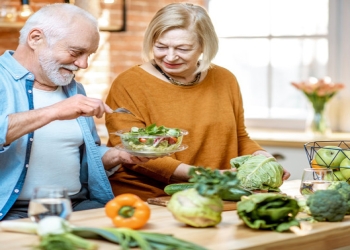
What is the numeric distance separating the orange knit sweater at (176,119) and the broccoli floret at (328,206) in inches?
34.0

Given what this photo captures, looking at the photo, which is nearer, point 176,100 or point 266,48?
point 176,100

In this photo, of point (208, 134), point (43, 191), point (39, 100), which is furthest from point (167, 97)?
point (43, 191)

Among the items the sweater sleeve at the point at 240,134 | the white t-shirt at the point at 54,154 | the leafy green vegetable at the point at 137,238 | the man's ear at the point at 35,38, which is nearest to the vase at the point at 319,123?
the sweater sleeve at the point at 240,134

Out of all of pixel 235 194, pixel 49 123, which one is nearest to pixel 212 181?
pixel 235 194

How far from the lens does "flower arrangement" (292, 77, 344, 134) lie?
498 cm

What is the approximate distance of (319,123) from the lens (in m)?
4.99

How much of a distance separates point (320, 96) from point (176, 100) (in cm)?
201

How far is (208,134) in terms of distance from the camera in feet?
10.8

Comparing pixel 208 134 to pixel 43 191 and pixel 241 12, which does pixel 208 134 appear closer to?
pixel 43 191

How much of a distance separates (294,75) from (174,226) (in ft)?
11.4

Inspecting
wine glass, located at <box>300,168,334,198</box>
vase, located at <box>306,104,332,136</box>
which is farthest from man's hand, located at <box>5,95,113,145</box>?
vase, located at <box>306,104,332,136</box>

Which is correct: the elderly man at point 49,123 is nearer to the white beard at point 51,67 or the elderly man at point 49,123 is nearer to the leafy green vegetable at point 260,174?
the white beard at point 51,67

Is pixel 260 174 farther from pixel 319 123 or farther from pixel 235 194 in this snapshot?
pixel 319 123

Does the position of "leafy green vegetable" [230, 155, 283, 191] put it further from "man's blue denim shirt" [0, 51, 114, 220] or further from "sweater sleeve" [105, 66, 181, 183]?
"man's blue denim shirt" [0, 51, 114, 220]
